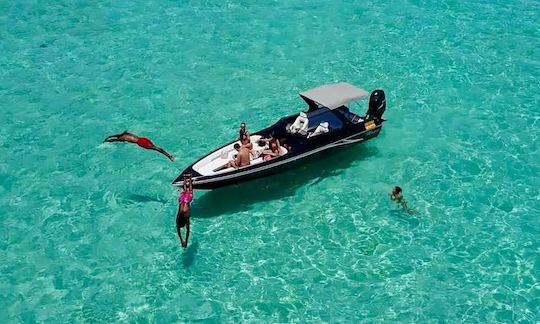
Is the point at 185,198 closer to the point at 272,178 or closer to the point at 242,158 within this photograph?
the point at 242,158

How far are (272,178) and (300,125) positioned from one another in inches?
86.0

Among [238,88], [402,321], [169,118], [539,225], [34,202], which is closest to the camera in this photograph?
[402,321]

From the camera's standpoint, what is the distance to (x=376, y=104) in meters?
22.3

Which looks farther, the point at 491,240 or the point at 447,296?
the point at 491,240

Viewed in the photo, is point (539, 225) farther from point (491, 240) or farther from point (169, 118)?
point (169, 118)

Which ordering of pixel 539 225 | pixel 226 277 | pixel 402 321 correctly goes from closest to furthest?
pixel 402 321
pixel 226 277
pixel 539 225

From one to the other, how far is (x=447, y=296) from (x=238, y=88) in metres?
13.8

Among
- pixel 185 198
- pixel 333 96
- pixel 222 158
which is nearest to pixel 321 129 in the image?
pixel 333 96

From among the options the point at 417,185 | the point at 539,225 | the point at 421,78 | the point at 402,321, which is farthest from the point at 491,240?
the point at 421,78

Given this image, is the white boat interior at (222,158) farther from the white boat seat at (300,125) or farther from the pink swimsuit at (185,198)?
the pink swimsuit at (185,198)

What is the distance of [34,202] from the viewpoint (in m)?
21.1

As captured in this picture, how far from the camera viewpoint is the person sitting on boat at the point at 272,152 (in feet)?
67.6

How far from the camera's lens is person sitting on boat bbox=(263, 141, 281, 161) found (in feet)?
67.6

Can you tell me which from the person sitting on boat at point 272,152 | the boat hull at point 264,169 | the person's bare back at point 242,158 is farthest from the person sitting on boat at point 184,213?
the person sitting on boat at point 272,152
